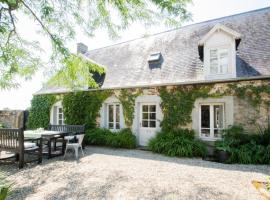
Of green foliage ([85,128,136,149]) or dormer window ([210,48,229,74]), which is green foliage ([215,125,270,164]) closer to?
dormer window ([210,48,229,74])

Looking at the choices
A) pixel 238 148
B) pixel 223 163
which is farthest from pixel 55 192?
pixel 238 148

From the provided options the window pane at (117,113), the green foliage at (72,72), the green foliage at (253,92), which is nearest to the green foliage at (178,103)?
the green foliage at (253,92)

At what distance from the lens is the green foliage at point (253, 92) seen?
7.85 metres

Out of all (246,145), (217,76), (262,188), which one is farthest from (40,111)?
(262,188)

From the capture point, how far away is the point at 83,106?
1194cm

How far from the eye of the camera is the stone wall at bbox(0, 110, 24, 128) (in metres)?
14.6

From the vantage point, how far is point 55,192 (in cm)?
448

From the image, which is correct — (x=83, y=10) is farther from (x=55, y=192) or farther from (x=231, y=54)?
(x=231, y=54)

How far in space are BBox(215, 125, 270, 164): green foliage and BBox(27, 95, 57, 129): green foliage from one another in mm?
10493

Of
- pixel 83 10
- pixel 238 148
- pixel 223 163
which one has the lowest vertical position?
pixel 223 163

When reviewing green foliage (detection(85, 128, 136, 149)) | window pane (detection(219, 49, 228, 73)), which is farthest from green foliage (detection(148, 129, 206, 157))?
window pane (detection(219, 49, 228, 73))

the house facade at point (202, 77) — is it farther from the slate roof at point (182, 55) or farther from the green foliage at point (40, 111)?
the green foliage at point (40, 111)

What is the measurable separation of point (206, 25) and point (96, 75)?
7.38 m

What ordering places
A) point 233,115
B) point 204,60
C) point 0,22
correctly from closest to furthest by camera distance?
point 0,22 < point 233,115 < point 204,60
